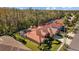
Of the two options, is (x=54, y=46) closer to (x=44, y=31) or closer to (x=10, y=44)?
(x=44, y=31)

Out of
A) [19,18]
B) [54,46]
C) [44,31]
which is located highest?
[19,18]

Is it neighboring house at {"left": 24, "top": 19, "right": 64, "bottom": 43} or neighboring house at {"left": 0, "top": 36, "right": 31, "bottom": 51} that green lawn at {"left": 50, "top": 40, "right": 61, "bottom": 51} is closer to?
neighboring house at {"left": 24, "top": 19, "right": 64, "bottom": 43}

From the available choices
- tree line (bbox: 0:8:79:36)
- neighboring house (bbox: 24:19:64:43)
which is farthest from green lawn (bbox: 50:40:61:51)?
tree line (bbox: 0:8:79:36)

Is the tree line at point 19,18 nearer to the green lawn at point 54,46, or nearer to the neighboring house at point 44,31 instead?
the neighboring house at point 44,31

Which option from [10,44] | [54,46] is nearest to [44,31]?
[54,46]

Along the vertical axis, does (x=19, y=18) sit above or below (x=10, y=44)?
above

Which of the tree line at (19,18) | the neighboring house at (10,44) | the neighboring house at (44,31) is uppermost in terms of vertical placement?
the tree line at (19,18)

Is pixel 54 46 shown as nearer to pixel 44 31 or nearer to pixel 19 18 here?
pixel 44 31

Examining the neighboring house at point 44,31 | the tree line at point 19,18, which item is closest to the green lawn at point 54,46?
the neighboring house at point 44,31
